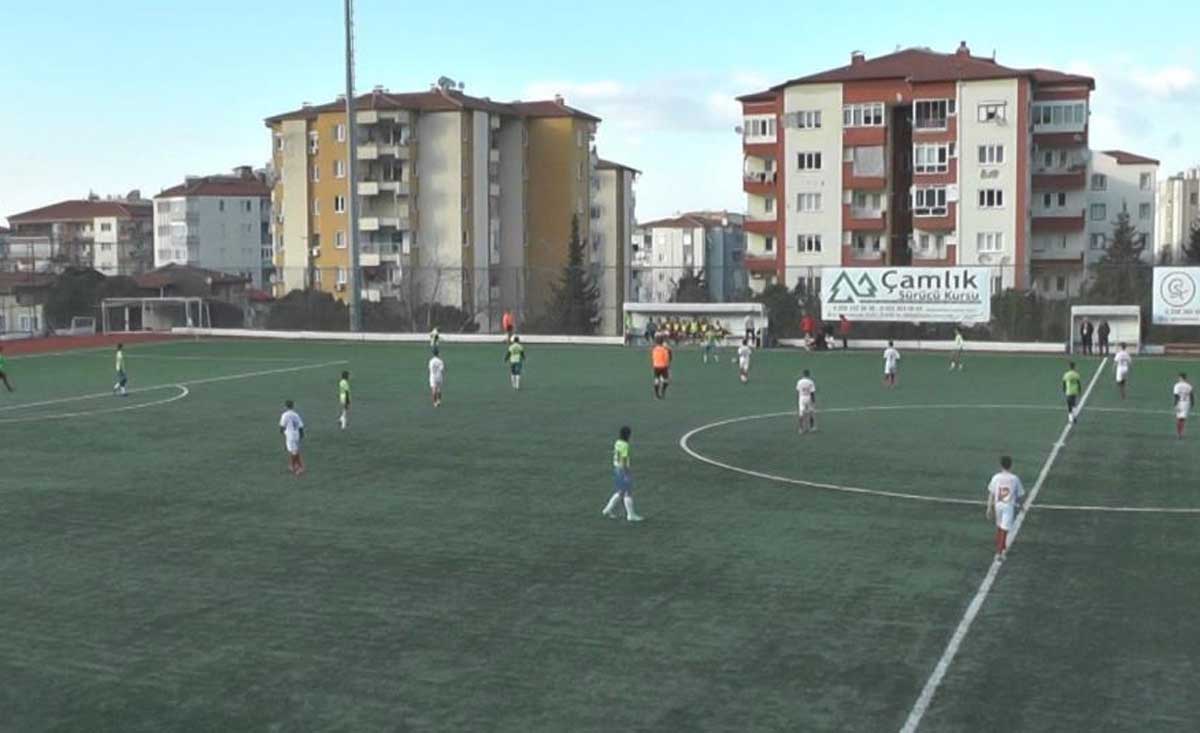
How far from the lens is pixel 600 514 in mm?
20594

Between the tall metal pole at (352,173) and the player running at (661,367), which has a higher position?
the tall metal pole at (352,173)

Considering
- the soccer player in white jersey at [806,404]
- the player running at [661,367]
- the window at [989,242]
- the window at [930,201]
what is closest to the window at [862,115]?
the window at [930,201]

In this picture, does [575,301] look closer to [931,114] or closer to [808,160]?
[808,160]

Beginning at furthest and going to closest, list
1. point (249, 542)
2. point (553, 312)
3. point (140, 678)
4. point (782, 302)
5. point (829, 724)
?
point (553, 312)
point (782, 302)
point (249, 542)
point (140, 678)
point (829, 724)

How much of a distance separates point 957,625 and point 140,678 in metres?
8.66

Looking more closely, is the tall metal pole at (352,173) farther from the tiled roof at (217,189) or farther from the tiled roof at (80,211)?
the tiled roof at (80,211)

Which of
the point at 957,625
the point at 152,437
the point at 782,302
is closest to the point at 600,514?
the point at 957,625

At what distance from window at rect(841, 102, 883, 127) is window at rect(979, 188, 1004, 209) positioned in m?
7.77

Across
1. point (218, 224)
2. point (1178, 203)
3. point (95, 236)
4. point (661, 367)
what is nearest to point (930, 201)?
point (661, 367)

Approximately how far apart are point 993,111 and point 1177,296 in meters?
26.5

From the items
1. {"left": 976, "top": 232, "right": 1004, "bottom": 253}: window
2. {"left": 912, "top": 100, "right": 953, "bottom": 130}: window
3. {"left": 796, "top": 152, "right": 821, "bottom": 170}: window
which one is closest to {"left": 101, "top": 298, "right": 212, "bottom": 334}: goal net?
{"left": 796, "top": 152, "right": 821, "bottom": 170}: window

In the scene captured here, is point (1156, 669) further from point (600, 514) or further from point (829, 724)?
point (600, 514)

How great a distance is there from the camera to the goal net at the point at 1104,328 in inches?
2172

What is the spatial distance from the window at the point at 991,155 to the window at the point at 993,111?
5.49 ft
